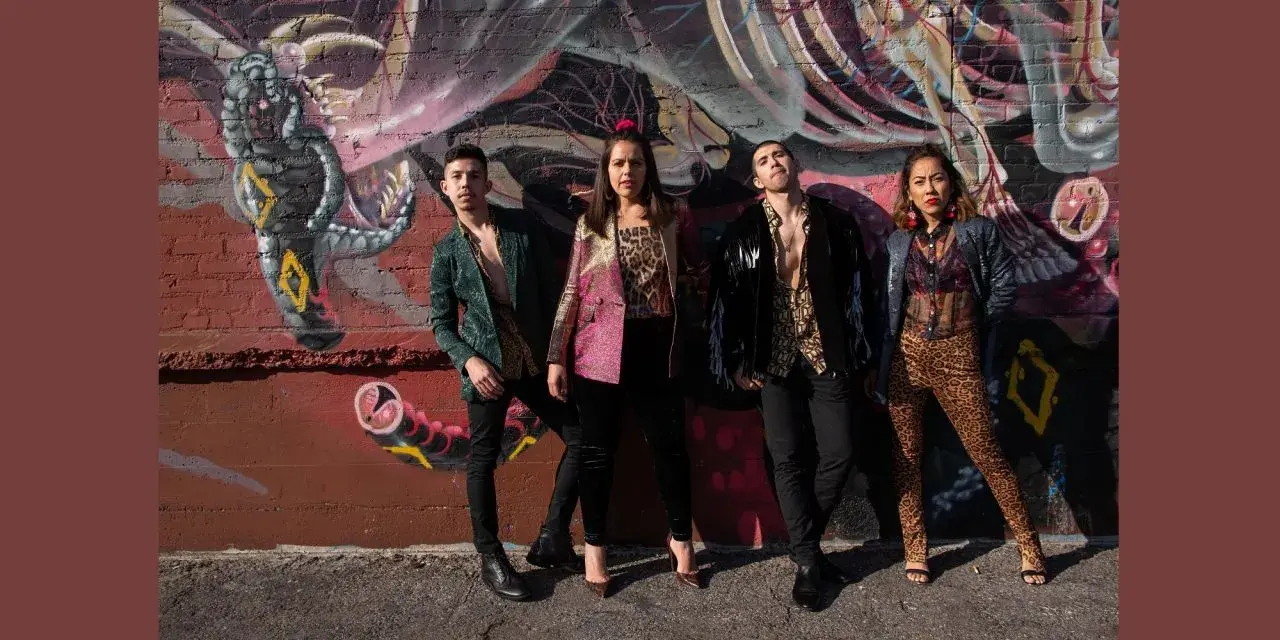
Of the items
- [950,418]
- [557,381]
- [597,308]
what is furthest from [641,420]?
[950,418]

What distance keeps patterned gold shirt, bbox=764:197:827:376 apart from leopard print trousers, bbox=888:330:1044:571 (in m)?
0.48

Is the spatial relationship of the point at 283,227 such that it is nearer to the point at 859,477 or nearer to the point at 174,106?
the point at 174,106

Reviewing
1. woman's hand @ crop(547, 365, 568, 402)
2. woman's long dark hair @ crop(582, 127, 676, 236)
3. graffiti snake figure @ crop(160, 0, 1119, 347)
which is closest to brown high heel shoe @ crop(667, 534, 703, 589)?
woman's hand @ crop(547, 365, 568, 402)

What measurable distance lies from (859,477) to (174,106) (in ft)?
13.5

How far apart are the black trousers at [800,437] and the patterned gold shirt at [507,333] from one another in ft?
3.63

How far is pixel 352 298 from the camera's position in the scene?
13.1ft

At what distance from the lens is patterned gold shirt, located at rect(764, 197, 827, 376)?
131 inches

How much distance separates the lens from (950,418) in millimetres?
3557

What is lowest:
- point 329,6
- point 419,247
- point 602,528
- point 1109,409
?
point 602,528

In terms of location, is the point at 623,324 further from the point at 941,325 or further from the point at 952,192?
the point at 952,192

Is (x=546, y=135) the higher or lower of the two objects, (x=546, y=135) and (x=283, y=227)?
the higher

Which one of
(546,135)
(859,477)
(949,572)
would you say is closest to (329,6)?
(546,135)

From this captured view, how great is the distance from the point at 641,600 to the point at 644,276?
1.47m

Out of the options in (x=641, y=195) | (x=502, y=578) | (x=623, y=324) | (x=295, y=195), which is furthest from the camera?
(x=295, y=195)
